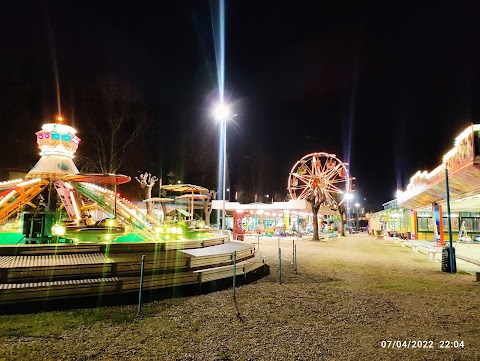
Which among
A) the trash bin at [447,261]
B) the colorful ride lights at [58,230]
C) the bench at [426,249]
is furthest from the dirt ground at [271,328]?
the bench at [426,249]

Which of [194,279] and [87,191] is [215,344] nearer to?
[194,279]

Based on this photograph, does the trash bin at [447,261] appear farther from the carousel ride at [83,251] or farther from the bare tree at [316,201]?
the bare tree at [316,201]

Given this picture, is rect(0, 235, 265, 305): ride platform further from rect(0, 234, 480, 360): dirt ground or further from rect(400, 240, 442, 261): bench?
rect(400, 240, 442, 261): bench

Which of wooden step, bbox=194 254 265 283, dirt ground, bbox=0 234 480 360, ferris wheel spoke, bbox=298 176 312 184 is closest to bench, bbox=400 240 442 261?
dirt ground, bbox=0 234 480 360

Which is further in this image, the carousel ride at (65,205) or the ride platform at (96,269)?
the carousel ride at (65,205)

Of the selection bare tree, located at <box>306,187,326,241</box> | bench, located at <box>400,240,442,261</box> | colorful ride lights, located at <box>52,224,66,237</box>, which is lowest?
bench, located at <box>400,240,442,261</box>

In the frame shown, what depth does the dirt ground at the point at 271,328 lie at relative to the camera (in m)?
4.21

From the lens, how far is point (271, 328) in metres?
5.21

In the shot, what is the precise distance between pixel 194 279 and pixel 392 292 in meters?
5.08

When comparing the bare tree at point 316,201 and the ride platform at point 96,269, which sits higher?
the bare tree at point 316,201

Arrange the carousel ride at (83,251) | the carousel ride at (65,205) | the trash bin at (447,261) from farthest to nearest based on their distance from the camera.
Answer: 1. the trash bin at (447,261)
2. the carousel ride at (65,205)
3. the carousel ride at (83,251)

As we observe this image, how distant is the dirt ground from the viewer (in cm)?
421

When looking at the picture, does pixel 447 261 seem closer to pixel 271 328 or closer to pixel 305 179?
pixel 271 328

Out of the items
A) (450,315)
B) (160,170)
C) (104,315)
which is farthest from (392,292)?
(160,170)
